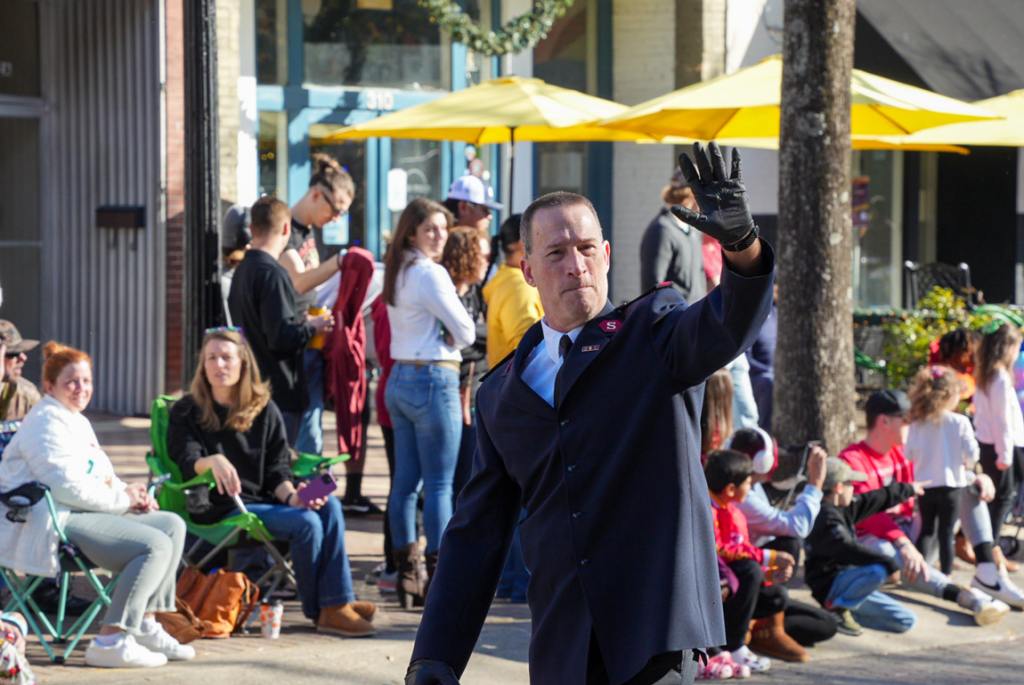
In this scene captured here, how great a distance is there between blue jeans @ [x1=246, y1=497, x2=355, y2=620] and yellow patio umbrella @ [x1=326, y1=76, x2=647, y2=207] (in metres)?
4.33

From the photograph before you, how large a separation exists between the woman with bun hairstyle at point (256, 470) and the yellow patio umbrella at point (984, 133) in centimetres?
571

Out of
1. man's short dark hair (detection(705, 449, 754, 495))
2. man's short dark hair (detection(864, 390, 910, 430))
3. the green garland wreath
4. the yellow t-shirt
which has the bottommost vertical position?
man's short dark hair (detection(705, 449, 754, 495))

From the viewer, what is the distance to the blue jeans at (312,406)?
8727mm

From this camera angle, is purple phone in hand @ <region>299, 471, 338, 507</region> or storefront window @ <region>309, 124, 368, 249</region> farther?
storefront window @ <region>309, 124, 368, 249</region>

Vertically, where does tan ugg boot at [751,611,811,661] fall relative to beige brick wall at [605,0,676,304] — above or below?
below

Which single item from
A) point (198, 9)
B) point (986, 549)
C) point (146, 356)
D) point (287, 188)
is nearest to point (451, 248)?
point (198, 9)

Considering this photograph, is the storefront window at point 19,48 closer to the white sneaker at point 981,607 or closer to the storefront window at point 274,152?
the storefront window at point 274,152

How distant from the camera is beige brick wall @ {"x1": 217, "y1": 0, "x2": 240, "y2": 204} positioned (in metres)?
13.4

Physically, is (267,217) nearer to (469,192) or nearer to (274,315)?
(274,315)

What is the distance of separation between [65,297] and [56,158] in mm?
1142

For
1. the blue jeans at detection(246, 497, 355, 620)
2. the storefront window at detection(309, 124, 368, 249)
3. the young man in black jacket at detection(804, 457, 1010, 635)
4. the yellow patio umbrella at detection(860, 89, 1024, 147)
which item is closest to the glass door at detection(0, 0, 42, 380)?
the storefront window at detection(309, 124, 368, 249)

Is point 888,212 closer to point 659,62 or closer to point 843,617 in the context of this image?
point 659,62

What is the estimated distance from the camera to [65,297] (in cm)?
1338

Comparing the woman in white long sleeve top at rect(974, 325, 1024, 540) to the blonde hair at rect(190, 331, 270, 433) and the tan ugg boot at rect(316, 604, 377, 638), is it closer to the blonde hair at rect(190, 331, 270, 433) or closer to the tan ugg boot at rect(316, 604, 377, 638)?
the tan ugg boot at rect(316, 604, 377, 638)
